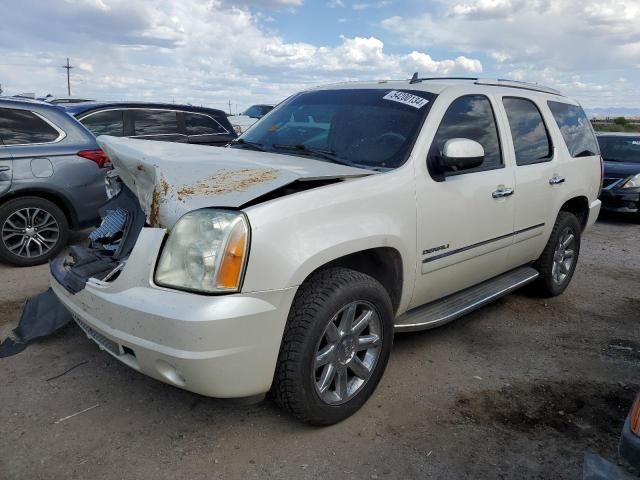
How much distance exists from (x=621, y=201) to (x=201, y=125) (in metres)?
7.02

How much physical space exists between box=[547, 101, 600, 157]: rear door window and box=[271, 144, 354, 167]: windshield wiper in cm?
241

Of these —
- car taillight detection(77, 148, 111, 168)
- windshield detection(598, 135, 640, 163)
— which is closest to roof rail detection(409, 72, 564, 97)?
car taillight detection(77, 148, 111, 168)

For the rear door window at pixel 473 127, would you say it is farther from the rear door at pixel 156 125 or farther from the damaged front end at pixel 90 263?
the rear door at pixel 156 125

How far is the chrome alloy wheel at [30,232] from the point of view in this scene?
211 inches

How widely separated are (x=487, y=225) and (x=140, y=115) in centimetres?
581

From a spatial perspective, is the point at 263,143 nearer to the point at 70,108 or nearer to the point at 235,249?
the point at 235,249

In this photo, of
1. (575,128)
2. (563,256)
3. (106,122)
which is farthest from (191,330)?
(106,122)

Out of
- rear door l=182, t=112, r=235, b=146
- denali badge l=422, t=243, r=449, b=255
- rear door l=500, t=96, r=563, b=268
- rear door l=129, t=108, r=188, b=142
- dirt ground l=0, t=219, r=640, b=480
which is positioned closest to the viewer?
dirt ground l=0, t=219, r=640, b=480

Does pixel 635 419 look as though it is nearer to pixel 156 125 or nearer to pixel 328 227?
pixel 328 227

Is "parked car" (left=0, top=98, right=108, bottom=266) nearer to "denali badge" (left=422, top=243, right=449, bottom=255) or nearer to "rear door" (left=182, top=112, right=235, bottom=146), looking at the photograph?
"rear door" (left=182, top=112, right=235, bottom=146)

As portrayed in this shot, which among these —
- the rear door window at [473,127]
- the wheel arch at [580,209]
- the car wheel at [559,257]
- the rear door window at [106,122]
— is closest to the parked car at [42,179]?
the rear door window at [106,122]

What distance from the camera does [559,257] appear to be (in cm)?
507

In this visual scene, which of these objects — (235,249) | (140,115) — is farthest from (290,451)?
(140,115)

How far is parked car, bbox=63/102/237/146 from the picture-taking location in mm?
7699
